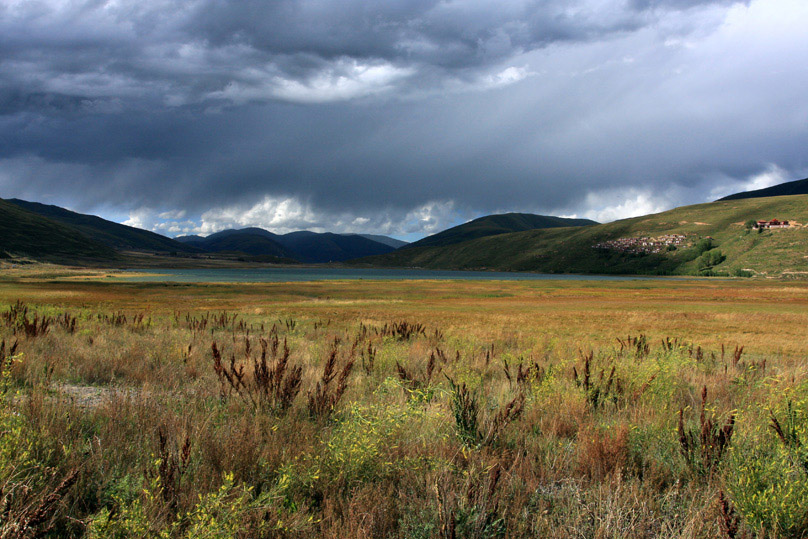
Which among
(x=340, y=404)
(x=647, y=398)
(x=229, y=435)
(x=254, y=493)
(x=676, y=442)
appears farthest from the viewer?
(x=647, y=398)

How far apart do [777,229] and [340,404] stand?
237 meters

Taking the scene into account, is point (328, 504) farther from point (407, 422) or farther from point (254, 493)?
point (407, 422)

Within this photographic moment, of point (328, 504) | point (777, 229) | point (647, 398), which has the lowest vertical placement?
point (647, 398)

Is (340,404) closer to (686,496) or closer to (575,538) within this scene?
(575,538)

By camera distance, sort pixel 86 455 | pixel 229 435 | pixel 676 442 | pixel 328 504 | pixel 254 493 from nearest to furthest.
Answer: pixel 328 504
pixel 254 493
pixel 86 455
pixel 229 435
pixel 676 442

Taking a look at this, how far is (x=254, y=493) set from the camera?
3461 mm

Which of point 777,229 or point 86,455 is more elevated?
point 777,229

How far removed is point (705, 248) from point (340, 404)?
23943 centimetres

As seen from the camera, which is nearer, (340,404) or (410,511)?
(410,511)

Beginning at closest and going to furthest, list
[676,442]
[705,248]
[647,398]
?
[676,442] < [647,398] < [705,248]

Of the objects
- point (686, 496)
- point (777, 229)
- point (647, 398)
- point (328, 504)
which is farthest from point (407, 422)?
point (777, 229)

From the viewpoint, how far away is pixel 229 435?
4082 millimetres

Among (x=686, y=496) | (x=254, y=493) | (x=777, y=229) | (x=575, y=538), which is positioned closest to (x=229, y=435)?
(x=254, y=493)

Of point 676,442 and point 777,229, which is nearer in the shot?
point 676,442
